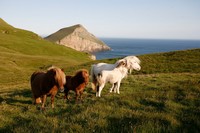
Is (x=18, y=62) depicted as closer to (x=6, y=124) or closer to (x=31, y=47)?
(x=31, y=47)

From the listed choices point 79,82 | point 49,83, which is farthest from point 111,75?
point 49,83

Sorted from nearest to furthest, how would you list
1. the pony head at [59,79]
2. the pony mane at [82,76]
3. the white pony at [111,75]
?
the pony head at [59,79]
the pony mane at [82,76]
the white pony at [111,75]

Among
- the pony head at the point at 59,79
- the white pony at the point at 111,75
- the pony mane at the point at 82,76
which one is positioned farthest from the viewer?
the white pony at the point at 111,75

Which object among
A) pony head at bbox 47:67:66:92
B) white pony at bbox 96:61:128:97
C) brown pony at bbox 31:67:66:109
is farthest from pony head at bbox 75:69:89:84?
pony head at bbox 47:67:66:92

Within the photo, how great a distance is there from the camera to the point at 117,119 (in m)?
7.02

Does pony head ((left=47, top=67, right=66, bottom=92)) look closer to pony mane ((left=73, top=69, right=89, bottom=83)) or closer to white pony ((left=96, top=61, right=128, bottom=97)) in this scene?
pony mane ((left=73, top=69, right=89, bottom=83))

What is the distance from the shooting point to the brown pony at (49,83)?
992 cm

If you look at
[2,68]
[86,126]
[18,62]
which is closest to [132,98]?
[86,126]

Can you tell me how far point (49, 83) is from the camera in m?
10.5

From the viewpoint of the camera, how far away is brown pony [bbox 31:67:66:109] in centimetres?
992

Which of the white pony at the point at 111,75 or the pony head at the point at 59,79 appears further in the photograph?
the white pony at the point at 111,75

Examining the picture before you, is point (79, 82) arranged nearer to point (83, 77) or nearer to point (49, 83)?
point (83, 77)

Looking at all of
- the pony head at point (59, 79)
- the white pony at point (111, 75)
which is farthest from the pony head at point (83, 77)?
the pony head at point (59, 79)

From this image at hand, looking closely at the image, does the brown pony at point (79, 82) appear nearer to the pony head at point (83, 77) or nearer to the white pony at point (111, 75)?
the pony head at point (83, 77)
